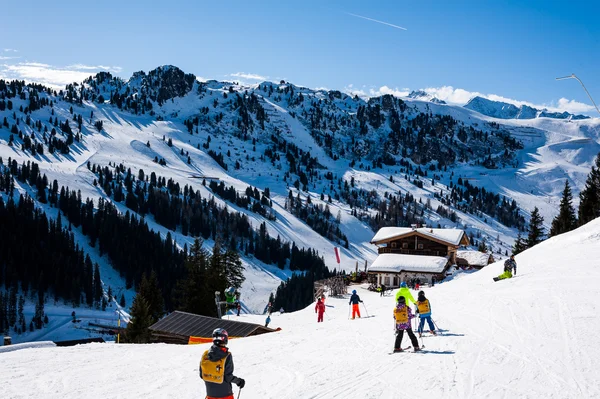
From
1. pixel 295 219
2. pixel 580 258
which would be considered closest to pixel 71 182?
pixel 295 219

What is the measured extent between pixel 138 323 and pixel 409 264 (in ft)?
97.2

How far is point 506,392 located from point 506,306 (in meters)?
12.1

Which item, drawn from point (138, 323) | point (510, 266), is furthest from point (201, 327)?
point (510, 266)

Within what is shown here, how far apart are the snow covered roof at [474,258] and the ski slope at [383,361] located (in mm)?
46480

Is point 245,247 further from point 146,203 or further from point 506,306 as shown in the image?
point 506,306

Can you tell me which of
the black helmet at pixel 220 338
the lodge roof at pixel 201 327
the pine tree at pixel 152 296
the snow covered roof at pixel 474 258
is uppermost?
the black helmet at pixel 220 338

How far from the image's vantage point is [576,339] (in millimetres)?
16391

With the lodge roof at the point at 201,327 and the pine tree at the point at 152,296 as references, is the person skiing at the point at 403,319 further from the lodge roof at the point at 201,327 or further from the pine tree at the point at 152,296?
the pine tree at the point at 152,296

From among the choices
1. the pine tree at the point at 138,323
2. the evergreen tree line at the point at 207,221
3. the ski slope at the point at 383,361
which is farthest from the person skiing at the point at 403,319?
the evergreen tree line at the point at 207,221

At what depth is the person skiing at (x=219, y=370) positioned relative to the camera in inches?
342

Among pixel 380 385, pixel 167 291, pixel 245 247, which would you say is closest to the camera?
Result: pixel 380 385

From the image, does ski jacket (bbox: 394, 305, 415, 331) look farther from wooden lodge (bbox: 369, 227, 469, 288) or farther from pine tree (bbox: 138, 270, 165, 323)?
pine tree (bbox: 138, 270, 165, 323)

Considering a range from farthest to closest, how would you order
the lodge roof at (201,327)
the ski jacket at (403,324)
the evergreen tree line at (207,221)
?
the evergreen tree line at (207,221)
the lodge roof at (201,327)
the ski jacket at (403,324)

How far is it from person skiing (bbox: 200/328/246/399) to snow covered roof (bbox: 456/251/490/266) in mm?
66672
